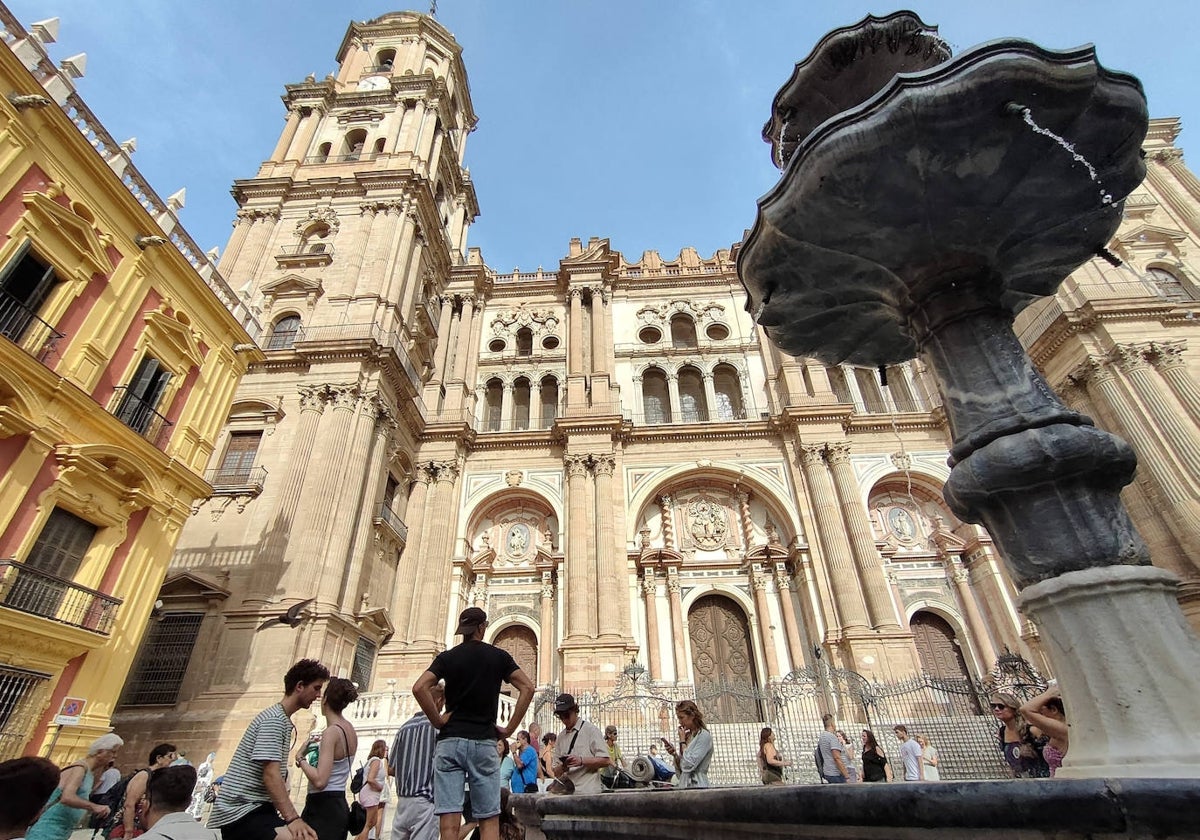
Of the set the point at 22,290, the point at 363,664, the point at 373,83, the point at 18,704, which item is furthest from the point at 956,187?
the point at 373,83

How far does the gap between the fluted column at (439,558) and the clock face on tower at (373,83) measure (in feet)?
54.3

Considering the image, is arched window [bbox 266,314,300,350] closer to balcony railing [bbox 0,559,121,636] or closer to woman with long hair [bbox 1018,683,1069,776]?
balcony railing [bbox 0,559,121,636]

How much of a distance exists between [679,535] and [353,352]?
1053cm

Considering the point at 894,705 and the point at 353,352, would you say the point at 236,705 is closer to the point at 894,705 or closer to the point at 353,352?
the point at 353,352

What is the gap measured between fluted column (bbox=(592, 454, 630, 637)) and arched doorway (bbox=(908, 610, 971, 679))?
778 centimetres

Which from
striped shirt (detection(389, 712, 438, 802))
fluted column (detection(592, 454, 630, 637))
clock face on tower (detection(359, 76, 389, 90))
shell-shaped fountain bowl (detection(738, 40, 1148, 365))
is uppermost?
clock face on tower (detection(359, 76, 389, 90))

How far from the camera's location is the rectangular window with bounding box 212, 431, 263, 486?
13.8 meters

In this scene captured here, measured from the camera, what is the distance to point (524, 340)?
894 inches

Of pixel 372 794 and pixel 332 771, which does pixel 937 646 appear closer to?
pixel 372 794

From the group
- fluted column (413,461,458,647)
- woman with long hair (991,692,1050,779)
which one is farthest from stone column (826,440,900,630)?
fluted column (413,461,458,647)

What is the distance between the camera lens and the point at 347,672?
12.6 m

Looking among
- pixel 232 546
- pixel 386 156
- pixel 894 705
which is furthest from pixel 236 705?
pixel 386 156

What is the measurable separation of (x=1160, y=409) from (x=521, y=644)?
16942 millimetres

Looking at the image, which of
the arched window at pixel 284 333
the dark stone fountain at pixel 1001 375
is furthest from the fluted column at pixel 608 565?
the dark stone fountain at pixel 1001 375
